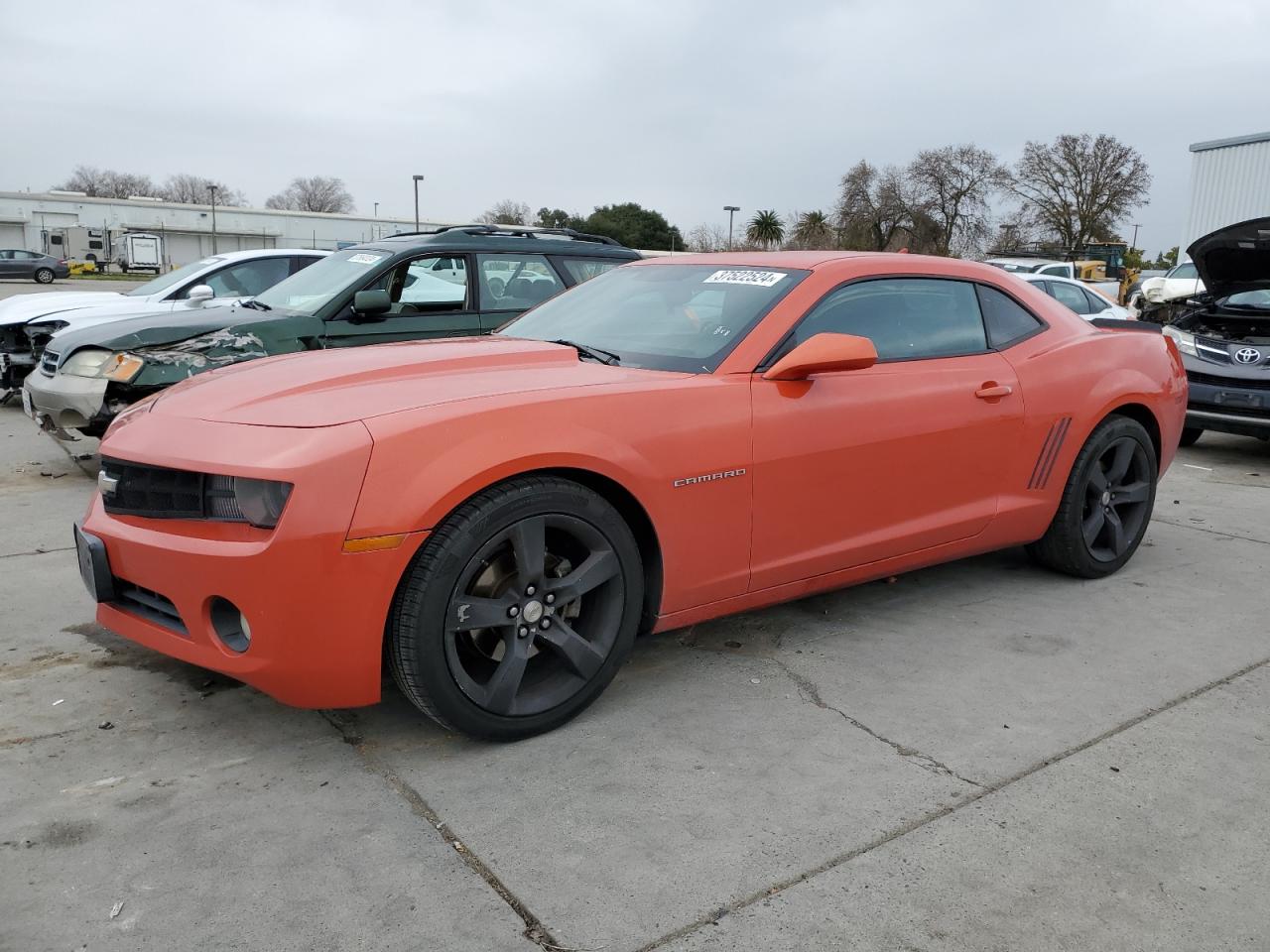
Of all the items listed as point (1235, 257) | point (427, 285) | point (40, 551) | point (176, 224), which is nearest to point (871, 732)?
point (40, 551)

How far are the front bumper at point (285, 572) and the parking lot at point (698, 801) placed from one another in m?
0.33

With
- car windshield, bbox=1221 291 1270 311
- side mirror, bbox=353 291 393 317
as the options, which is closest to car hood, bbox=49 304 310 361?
side mirror, bbox=353 291 393 317

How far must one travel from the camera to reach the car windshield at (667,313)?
3.38 meters

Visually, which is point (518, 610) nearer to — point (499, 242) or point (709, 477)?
point (709, 477)

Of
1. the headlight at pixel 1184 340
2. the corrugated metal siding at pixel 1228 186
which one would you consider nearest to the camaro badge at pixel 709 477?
the headlight at pixel 1184 340

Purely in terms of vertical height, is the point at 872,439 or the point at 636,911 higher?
the point at 872,439

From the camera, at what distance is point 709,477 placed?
3.09 m

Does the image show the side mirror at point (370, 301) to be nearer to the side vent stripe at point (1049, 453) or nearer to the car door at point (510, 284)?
the car door at point (510, 284)

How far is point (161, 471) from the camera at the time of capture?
2.73 metres

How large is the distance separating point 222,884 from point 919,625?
2.70m

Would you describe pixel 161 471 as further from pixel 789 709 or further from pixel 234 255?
pixel 234 255

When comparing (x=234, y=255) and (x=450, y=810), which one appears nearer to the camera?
(x=450, y=810)

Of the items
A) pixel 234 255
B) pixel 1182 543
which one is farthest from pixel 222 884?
pixel 234 255

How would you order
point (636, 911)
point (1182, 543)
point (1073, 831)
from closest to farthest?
1. point (636, 911)
2. point (1073, 831)
3. point (1182, 543)
